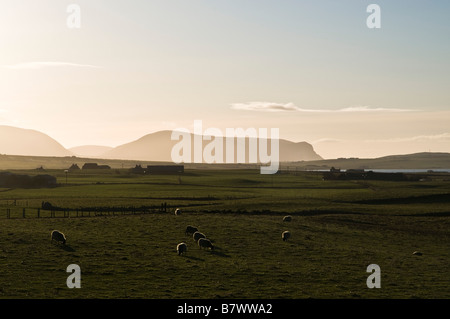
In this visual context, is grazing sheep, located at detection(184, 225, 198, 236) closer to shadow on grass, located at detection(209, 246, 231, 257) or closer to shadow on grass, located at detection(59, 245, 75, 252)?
shadow on grass, located at detection(209, 246, 231, 257)

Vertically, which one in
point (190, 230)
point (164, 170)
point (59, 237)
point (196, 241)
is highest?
point (164, 170)

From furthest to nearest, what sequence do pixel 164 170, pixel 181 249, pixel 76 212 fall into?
pixel 164 170 → pixel 76 212 → pixel 181 249

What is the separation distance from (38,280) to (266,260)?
1750 cm

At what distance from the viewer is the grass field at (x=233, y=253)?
31.4 metres

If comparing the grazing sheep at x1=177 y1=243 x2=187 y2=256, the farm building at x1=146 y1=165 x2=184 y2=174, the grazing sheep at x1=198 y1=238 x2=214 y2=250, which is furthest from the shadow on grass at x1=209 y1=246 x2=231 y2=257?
the farm building at x1=146 y1=165 x2=184 y2=174

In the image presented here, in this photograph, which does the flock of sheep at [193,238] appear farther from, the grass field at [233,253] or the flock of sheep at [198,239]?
the grass field at [233,253]

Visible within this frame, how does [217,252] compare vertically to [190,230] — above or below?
below

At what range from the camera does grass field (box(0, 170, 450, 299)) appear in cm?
3136

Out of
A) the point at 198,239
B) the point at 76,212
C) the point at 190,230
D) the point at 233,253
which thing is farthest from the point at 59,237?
the point at 76,212

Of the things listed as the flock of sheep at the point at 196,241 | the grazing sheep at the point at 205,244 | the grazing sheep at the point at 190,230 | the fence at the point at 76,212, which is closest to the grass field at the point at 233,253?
the fence at the point at 76,212

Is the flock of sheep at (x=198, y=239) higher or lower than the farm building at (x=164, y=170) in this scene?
lower

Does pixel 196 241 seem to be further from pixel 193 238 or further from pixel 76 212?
pixel 76 212

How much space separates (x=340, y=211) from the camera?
257 feet

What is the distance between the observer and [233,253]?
4331 cm
